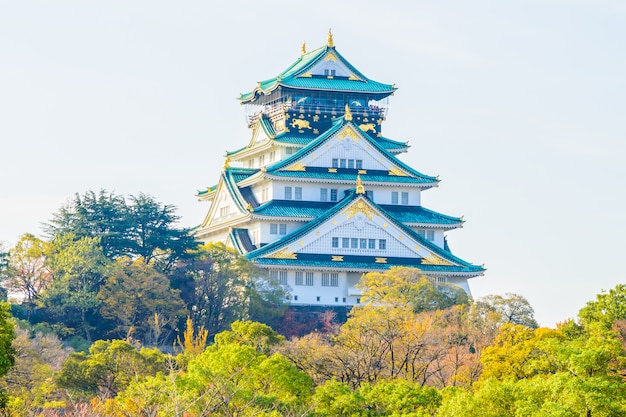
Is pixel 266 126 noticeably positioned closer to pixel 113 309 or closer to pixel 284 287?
pixel 284 287

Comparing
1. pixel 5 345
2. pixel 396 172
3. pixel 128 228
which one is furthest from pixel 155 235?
pixel 5 345

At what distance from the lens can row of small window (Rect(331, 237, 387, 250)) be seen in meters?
88.4

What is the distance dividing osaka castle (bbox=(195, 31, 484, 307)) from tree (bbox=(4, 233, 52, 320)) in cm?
1253

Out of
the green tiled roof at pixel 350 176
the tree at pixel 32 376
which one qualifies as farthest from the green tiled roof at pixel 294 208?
the tree at pixel 32 376

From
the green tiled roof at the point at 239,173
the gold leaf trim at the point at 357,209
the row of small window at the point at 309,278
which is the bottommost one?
the row of small window at the point at 309,278

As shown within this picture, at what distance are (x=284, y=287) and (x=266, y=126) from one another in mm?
14921

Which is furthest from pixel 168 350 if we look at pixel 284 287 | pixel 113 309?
pixel 284 287

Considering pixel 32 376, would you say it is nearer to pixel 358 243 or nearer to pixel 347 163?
pixel 358 243

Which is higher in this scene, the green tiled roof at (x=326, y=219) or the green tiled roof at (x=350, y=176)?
the green tiled roof at (x=350, y=176)

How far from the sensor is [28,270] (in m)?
77.8

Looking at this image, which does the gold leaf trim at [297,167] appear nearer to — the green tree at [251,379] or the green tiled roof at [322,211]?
the green tiled roof at [322,211]

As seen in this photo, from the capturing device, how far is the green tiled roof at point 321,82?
317ft

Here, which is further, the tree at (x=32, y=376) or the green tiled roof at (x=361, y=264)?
the green tiled roof at (x=361, y=264)

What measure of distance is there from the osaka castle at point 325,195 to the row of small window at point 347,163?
0.06 metres
